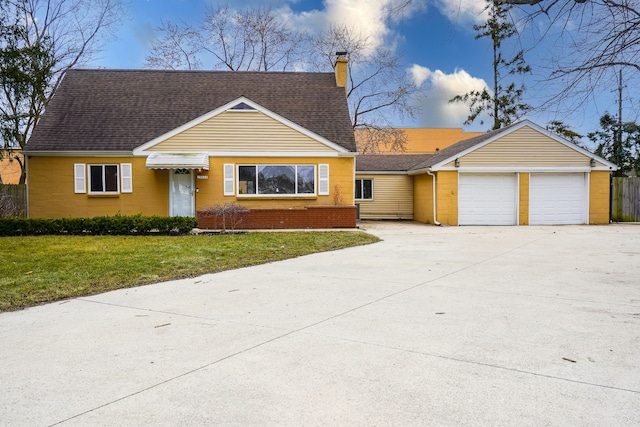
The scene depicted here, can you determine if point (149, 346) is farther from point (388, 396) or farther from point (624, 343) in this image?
point (624, 343)

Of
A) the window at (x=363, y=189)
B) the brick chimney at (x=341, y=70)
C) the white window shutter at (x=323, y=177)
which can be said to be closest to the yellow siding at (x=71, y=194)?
the white window shutter at (x=323, y=177)

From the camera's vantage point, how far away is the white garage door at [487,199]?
65.3 feet

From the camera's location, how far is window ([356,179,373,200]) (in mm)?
25016

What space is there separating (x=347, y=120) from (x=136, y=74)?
10369 mm

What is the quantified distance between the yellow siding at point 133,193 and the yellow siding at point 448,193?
14.9 feet

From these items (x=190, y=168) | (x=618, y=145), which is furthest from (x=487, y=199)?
(x=190, y=168)

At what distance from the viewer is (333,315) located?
526cm

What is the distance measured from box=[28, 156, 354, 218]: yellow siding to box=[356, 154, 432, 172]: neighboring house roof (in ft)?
21.4

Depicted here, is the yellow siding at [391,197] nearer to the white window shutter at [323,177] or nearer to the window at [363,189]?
the window at [363,189]

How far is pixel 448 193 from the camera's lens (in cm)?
1980

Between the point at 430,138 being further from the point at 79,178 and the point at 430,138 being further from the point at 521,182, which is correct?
the point at 79,178

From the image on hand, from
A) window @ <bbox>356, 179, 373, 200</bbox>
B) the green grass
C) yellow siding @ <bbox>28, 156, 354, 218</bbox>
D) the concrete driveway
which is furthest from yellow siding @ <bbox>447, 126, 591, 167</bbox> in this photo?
the concrete driveway

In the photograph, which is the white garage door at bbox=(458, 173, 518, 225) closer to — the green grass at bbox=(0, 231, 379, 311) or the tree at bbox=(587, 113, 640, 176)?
the green grass at bbox=(0, 231, 379, 311)

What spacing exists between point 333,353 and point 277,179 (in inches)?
593
